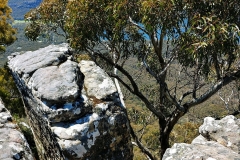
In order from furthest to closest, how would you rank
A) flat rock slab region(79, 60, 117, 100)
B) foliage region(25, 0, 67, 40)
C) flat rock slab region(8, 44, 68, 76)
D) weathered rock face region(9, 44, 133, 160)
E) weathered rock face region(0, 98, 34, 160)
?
foliage region(25, 0, 67, 40), flat rock slab region(8, 44, 68, 76), flat rock slab region(79, 60, 117, 100), weathered rock face region(9, 44, 133, 160), weathered rock face region(0, 98, 34, 160)

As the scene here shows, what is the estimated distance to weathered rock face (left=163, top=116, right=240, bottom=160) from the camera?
522 cm

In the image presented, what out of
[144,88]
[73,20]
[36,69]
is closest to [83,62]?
[36,69]

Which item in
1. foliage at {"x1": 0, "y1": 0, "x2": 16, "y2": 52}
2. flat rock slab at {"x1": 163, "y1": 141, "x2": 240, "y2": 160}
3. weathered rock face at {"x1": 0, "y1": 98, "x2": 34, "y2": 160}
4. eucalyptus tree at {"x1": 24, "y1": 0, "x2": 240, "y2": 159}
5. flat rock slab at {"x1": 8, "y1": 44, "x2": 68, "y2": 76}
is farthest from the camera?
foliage at {"x1": 0, "y1": 0, "x2": 16, "y2": 52}

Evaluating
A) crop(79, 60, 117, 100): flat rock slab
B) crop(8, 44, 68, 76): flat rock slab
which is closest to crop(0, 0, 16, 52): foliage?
crop(8, 44, 68, 76): flat rock slab

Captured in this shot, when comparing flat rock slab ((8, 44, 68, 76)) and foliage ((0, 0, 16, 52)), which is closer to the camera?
flat rock slab ((8, 44, 68, 76))

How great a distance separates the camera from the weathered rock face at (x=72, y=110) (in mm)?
6258

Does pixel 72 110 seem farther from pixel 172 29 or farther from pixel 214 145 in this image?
pixel 172 29

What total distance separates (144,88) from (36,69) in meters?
7.41

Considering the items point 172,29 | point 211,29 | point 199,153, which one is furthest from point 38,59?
point 199,153

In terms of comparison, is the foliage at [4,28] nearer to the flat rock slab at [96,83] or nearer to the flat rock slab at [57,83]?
the flat rock slab at [96,83]

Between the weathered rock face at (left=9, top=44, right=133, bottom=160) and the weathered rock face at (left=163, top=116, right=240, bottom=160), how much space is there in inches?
63.7

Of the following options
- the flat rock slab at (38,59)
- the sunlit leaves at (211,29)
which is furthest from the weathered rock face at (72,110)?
the sunlit leaves at (211,29)

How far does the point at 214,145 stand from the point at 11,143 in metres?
4.03

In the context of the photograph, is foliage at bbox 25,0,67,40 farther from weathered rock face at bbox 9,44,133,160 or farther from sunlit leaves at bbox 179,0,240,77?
sunlit leaves at bbox 179,0,240,77
